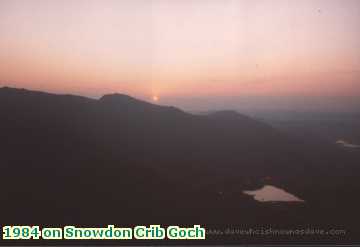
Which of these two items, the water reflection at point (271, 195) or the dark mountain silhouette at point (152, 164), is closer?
the dark mountain silhouette at point (152, 164)

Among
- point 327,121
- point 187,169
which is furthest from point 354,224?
point 187,169

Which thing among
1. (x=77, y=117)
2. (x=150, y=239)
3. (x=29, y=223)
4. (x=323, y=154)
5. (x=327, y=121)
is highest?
(x=77, y=117)

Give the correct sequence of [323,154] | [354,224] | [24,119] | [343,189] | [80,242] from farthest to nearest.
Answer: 1. [24,119]
2. [323,154]
3. [343,189]
4. [354,224]
5. [80,242]

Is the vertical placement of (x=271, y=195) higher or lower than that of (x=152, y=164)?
lower

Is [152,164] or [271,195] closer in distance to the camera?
[152,164]

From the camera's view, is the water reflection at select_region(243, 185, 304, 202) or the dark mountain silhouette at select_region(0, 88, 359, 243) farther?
the water reflection at select_region(243, 185, 304, 202)

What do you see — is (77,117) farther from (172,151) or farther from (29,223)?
(29,223)

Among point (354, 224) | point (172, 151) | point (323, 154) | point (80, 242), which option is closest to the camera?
point (80, 242)

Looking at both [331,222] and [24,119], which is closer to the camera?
[331,222]
